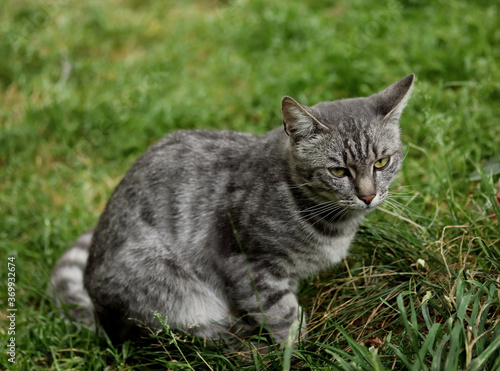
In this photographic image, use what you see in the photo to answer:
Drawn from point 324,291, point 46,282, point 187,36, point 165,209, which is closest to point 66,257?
point 46,282

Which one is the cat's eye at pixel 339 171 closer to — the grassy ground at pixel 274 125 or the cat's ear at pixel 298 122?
the cat's ear at pixel 298 122

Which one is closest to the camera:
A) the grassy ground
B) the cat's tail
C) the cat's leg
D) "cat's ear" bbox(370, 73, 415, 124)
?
the grassy ground

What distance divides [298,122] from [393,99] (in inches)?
23.0

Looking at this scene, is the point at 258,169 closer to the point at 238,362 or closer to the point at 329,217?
the point at 329,217

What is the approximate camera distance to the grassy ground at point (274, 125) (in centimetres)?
314

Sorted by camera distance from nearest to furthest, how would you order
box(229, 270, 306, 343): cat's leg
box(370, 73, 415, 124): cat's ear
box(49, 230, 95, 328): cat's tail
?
box(370, 73, 415, 124): cat's ear < box(229, 270, 306, 343): cat's leg < box(49, 230, 95, 328): cat's tail

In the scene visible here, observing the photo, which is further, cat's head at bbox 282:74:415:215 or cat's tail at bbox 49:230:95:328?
cat's tail at bbox 49:230:95:328

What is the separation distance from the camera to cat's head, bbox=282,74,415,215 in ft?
10.6

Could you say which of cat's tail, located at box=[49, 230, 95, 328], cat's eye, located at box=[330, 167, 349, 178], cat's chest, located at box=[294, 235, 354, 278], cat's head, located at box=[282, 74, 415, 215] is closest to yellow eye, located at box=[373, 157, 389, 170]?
cat's head, located at box=[282, 74, 415, 215]

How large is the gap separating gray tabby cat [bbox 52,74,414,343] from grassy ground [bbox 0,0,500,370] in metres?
0.25

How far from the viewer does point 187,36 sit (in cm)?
728

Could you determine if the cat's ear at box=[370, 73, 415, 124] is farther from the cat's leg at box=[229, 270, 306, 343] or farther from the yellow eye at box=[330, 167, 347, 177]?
the cat's leg at box=[229, 270, 306, 343]

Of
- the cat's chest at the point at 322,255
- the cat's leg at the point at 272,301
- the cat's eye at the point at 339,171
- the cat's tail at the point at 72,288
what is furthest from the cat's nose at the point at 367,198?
the cat's tail at the point at 72,288

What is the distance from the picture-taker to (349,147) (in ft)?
10.6
